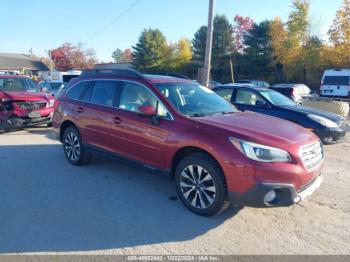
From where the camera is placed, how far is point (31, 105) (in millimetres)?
9812

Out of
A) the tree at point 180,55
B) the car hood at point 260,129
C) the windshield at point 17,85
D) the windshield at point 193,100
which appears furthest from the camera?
the tree at point 180,55

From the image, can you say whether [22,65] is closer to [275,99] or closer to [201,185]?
[275,99]

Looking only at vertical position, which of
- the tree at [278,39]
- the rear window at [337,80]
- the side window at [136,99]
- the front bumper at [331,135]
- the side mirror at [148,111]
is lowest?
the front bumper at [331,135]

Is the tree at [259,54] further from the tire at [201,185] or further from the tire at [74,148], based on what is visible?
the tire at [201,185]

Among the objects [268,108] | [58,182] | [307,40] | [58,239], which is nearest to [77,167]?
[58,182]

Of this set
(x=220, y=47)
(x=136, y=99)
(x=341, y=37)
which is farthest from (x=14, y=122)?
(x=220, y=47)

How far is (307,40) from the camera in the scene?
118ft

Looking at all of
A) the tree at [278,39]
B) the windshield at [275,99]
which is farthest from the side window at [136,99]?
the tree at [278,39]

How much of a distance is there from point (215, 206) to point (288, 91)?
44.3 ft

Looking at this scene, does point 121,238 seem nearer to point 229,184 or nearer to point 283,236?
point 229,184

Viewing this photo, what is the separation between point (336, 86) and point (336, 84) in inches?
6.0

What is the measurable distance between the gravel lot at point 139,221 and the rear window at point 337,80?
1836 cm

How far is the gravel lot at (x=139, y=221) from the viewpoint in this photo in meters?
3.45

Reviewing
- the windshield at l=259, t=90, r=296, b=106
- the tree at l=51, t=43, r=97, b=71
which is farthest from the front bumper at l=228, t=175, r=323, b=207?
the tree at l=51, t=43, r=97, b=71
